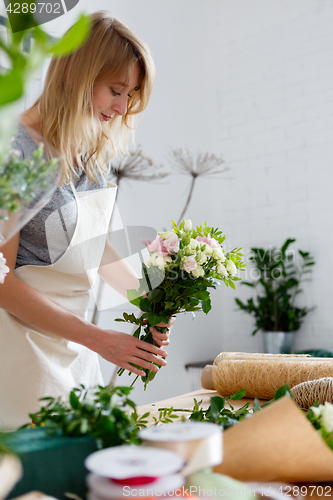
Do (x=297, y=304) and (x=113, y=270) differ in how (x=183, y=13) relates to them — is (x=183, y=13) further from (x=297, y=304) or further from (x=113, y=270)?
(x=113, y=270)

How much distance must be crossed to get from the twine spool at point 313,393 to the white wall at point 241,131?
2470 millimetres

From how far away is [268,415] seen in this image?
46 cm

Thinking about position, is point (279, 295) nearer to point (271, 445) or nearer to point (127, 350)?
point (127, 350)

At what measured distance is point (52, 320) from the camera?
40.7 inches

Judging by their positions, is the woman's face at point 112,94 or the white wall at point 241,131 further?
the white wall at point 241,131

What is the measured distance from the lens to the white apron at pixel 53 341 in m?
1.09

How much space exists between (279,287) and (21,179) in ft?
11.0

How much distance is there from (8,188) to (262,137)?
149 inches

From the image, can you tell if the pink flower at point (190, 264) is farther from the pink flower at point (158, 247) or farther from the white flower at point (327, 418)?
the white flower at point (327, 418)

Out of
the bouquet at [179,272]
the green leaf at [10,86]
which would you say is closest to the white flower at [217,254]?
the bouquet at [179,272]

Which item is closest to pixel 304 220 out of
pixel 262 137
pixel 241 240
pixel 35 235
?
pixel 241 240

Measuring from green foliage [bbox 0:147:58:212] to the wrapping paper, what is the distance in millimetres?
322

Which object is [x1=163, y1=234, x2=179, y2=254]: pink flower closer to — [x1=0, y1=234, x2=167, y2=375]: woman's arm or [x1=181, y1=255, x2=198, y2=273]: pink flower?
[x1=181, y1=255, x2=198, y2=273]: pink flower

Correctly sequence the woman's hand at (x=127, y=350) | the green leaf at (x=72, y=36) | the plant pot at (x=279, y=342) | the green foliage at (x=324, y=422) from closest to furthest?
1. the green leaf at (x=72, y=36)
2. the green foliage at (x=324, y=422)
3. the woman's hand at (x=127, y=350)
4. the plant pot at (x=279, y=342)
